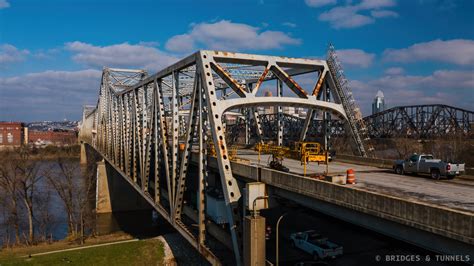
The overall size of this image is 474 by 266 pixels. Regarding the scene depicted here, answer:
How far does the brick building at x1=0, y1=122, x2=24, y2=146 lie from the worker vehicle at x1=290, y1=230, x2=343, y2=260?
671 ft

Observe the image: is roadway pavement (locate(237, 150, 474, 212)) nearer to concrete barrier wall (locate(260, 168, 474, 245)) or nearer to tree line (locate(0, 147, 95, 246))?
concrete barrier wall (locate(260, 168, 474, 245))

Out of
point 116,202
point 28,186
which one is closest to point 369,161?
point 28,186

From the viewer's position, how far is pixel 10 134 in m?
195

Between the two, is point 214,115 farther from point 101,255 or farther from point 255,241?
point 101,255

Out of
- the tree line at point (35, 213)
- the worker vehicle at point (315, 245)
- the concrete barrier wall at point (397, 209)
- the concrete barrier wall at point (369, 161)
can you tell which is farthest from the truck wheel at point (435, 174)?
the tree line at point (35, 213)

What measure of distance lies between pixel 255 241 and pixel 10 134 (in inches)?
8433

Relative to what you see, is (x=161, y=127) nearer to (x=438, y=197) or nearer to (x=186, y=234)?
(x=186, y=234)

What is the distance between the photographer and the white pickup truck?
17.6m

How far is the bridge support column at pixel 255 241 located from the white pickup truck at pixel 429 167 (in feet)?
28.6

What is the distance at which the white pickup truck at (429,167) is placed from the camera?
17.6m

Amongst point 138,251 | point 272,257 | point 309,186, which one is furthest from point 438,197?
point 138,251

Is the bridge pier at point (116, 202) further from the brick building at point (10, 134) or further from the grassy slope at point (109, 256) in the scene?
the brick building at point (10, 134)

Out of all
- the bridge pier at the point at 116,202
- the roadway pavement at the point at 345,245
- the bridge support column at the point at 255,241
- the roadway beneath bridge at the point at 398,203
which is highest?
the roadway beneath bridge at the point at 398,203

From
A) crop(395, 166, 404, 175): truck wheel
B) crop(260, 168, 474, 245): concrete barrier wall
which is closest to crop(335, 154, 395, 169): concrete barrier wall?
crop(395, 166, 404, 175): truck wheel
